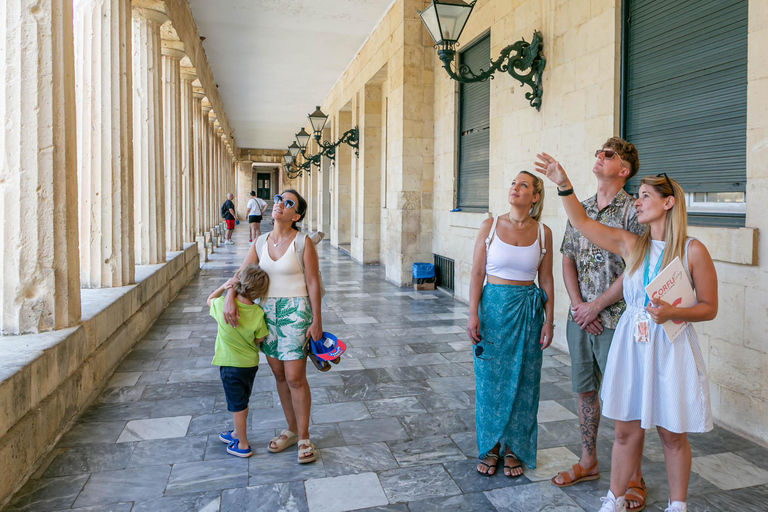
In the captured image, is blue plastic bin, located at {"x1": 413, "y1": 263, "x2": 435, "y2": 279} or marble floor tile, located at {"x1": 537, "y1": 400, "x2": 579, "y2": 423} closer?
marble floor tile, located at {"x1": 537, "y1": 400, "x2": 579, "y2": 423}

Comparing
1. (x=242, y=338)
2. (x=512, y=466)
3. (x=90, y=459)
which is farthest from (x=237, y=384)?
(x=512, y=466)

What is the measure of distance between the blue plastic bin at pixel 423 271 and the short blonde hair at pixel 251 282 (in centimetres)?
644

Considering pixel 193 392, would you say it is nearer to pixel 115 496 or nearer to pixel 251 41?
pixel 115 496

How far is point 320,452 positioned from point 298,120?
66.9ft

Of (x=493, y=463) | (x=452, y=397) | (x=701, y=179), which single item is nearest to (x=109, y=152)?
(x=452, y=397)

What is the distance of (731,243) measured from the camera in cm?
357

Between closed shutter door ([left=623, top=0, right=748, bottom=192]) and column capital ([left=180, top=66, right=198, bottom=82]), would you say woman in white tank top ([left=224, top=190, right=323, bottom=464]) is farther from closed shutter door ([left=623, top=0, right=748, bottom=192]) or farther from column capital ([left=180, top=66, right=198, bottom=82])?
column capital ([left=180, top=66, right=198, bottom=82])

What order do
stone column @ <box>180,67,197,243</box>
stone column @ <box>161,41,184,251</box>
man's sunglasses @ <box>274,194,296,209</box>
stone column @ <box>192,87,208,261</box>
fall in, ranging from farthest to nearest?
stone column @ <box>192,87,208,261</box> → stone column @ <box>180,67,197,243</box> → stone column @ <box>161,41,184,251</box> → man's sunglasses @ <box>274,194,296,209</box>

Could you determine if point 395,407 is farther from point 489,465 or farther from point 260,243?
point 260,243

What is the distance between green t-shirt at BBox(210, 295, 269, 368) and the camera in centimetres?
313

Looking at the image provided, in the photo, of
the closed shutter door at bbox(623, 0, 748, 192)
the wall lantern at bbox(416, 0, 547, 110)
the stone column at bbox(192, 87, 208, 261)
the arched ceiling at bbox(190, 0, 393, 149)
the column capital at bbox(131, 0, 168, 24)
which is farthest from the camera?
the stone column at bbox(192, 87, 208, 261)

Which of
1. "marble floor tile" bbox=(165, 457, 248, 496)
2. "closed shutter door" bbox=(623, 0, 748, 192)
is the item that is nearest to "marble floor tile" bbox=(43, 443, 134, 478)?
"marble floor tile" bbox=(165, 457, 248, 496)

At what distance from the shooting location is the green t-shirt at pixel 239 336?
313cm

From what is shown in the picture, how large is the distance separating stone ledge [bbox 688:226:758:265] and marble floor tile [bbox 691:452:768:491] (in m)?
1.16
